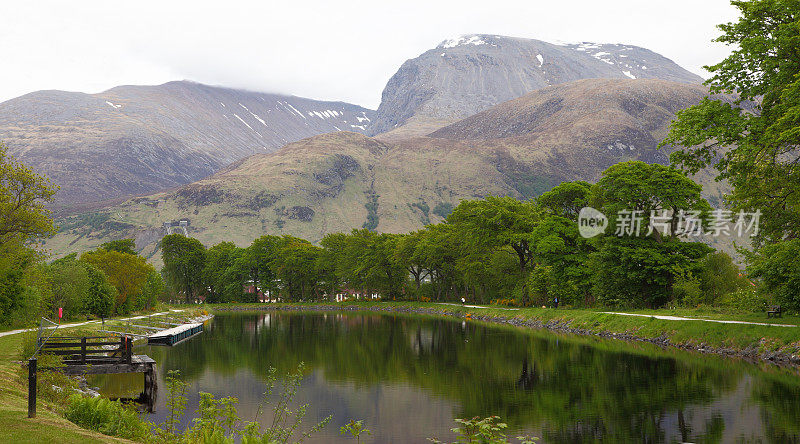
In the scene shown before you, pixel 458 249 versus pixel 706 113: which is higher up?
pixel 706 113

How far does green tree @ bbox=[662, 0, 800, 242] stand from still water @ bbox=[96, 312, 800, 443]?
10.2 meters

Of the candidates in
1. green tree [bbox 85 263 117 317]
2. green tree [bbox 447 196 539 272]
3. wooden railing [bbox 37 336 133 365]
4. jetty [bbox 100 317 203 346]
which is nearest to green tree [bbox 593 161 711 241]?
green tree [bbox 447 196 539 272]

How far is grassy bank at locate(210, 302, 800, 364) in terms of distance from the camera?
120ft

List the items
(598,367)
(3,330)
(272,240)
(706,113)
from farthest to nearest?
(272,240) < (3,330) < (598,367) < (706,113)

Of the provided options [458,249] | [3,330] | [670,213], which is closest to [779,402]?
[670,213]

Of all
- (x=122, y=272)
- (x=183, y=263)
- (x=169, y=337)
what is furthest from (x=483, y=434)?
(x=183, y=263)

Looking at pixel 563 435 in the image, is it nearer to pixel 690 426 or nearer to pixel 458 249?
pixel 690 426

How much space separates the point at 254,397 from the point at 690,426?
65.4 ft

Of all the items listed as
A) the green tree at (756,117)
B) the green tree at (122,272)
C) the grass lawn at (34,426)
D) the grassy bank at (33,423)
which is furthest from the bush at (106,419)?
the green tree at (122,272)

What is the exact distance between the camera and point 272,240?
156 metres

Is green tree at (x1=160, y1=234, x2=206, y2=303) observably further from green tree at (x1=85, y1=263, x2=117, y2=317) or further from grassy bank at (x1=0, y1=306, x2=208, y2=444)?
grassy bank at (x1=0, y1=306, x2=208, y2=444)

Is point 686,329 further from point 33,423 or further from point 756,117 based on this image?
point 33,423

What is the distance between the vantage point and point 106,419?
1852 cm

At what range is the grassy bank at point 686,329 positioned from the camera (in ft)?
120
